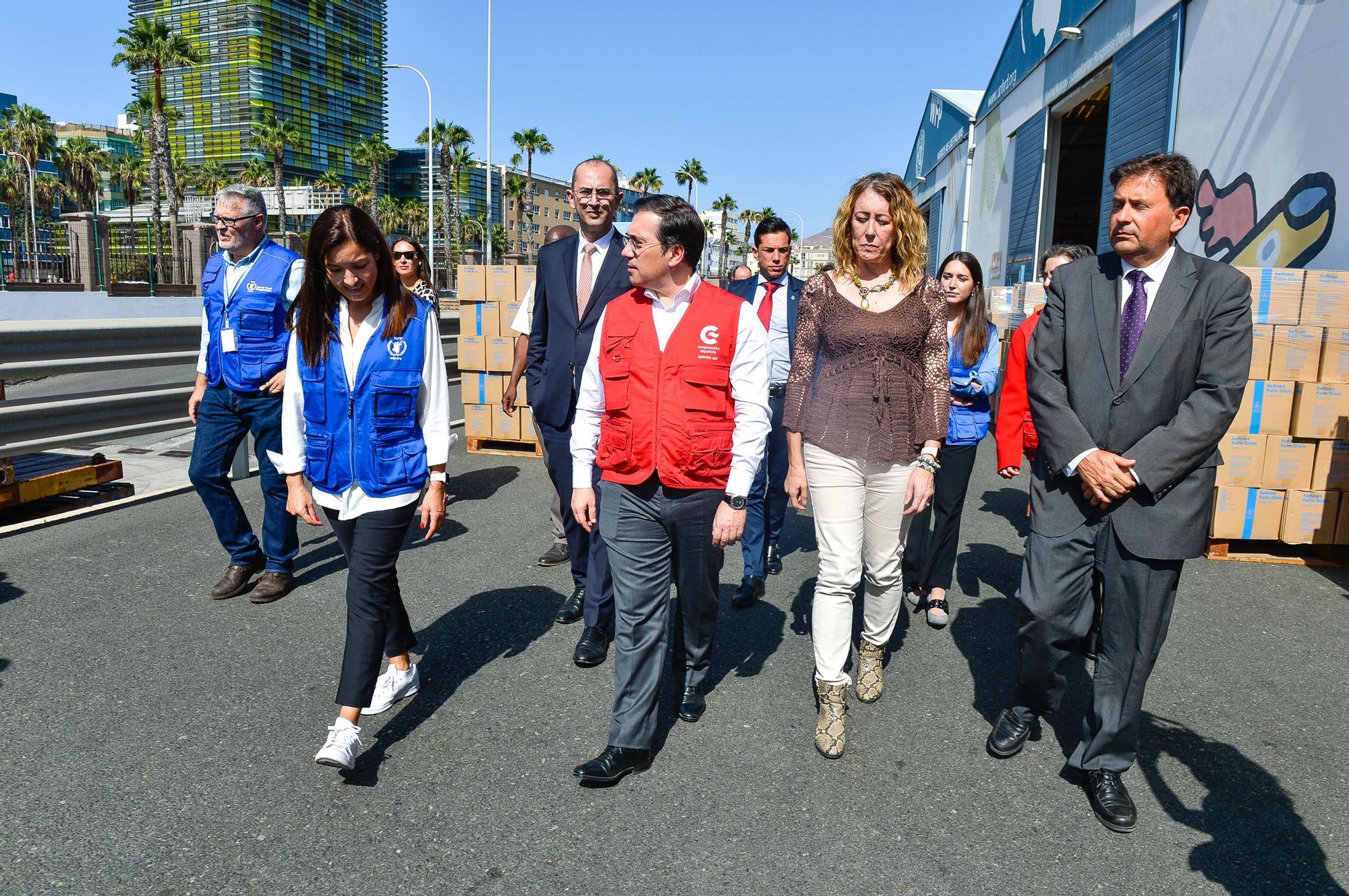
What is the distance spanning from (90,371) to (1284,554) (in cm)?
860

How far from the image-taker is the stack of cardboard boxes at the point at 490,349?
9.13m

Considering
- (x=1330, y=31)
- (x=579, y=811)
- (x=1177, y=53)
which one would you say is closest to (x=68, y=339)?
(x=579, y=811)

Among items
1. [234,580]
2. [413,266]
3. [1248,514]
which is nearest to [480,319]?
[413,266]

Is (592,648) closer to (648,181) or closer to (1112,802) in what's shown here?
(1112,802)

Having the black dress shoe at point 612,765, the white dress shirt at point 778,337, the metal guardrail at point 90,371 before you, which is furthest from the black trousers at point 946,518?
the metal guardrail at point 90,371

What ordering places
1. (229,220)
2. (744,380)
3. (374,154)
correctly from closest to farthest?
(744,380)
(229,220)
(374,154)

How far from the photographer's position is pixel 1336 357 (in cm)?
580

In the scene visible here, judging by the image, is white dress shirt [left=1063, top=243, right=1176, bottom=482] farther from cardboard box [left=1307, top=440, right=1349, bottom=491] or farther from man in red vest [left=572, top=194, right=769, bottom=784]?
cardboard box [left=1307, top=440, right=1349, bottom=491]

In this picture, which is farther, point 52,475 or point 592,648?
point 52,475

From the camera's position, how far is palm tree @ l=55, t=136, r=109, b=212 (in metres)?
73.1

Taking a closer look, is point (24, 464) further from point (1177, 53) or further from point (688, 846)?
point (1177, 53)

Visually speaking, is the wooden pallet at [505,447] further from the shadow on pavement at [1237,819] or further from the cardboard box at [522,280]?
the shadow on pavement at [1237,819]

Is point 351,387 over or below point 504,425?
over

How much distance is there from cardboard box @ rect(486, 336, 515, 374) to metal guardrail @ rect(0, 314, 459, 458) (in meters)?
2.75
